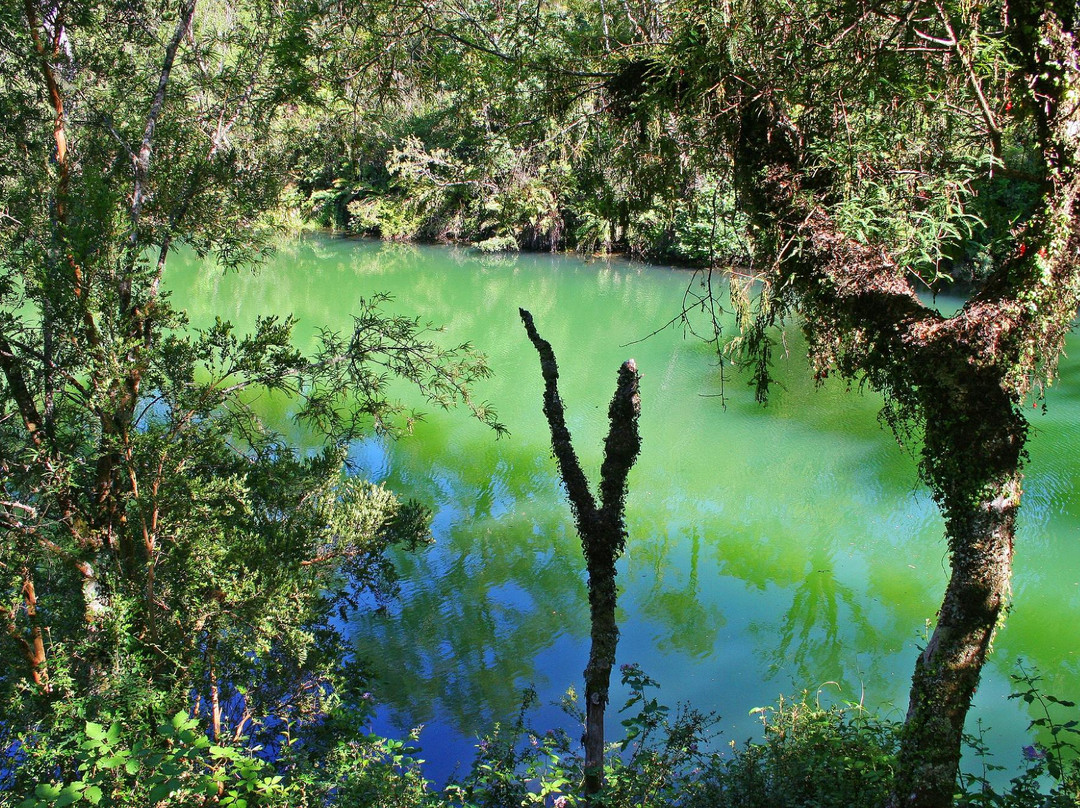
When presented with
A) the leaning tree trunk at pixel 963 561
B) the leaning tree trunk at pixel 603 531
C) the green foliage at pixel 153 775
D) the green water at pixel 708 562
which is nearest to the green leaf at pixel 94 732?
the green foliage at pixel 153 775

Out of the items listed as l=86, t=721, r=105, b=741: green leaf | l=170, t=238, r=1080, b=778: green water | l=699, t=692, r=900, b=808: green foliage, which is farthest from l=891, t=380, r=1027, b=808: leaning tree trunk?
l=86, t=721, r=105, b=741: green leaf

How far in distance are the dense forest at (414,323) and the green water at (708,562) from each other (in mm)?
931

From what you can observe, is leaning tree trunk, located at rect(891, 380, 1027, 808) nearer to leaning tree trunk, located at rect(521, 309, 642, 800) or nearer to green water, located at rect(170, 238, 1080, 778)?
leaning tree trunk, located at rect(521, 309, 642, 800)

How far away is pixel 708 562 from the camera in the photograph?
21.9ft

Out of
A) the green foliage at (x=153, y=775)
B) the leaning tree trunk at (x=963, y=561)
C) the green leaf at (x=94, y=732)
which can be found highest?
the leaning tree trunk at (x=963, y=561)

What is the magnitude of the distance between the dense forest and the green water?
36.7 inches

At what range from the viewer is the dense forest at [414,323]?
8.03 feet

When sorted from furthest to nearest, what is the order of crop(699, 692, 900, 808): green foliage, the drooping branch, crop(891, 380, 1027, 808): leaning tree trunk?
crop(699, 692, 900, 808): green foliage
the drooping branch
crop(891, 380, 1027, 808): leaning tree trunk

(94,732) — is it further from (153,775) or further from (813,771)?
(813,771)

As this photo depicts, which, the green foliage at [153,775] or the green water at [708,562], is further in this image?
the green water at [708,562]

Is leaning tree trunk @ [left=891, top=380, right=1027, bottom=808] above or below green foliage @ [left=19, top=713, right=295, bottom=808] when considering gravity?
above

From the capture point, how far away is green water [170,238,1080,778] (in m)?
4.99

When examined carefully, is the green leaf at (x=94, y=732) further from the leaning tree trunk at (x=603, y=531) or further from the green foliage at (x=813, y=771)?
the green foliage at (x=813, y=771)

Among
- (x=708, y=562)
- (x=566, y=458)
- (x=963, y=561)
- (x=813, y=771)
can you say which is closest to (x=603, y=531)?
(x=566, y=458)
